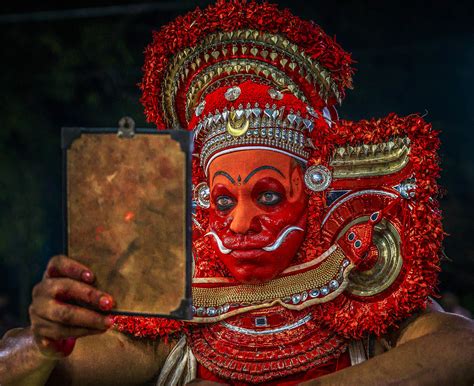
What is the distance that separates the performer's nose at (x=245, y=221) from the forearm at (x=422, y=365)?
582mm

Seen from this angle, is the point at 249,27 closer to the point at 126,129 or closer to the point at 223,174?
the point at 223,174

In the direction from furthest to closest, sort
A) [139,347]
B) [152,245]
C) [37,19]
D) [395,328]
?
[37,19] → [139,347] → [395,328] → [152,245]

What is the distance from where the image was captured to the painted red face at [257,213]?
2.64 metres

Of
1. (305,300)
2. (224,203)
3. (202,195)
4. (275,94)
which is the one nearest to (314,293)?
(305,300)

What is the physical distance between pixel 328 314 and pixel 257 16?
116 cm

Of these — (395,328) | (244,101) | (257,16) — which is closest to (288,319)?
(395,328)

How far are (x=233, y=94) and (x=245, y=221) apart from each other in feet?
1.68

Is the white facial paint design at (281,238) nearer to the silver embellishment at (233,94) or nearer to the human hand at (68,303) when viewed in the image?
the silver embellishment at (233,94)

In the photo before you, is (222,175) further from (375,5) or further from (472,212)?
(472,212)

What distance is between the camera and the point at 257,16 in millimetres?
2754

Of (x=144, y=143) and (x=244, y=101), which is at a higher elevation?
(x=244, y=101)

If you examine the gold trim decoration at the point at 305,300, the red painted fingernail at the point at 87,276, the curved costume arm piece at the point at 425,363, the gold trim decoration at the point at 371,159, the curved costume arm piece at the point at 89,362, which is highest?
the gold trim decoration at the point at 371,159

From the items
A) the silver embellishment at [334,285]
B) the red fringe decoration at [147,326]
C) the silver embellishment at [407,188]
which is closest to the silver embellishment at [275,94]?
the silver embellishment at [407,188]

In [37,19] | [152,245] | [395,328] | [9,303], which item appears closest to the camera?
[152,245]
